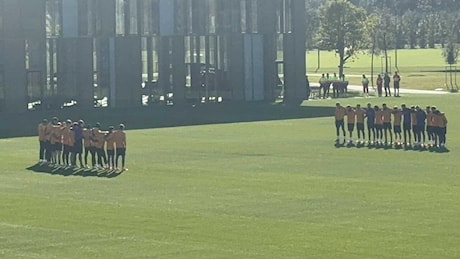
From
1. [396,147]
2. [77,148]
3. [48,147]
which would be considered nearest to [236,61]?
[396,147]

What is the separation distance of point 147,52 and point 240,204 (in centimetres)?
4257

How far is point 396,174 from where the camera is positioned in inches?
1410

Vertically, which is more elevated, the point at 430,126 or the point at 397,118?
the point at 397,118

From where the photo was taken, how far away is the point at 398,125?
147 ft

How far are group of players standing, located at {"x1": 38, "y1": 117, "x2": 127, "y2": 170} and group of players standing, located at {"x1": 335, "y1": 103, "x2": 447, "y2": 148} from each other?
986cm

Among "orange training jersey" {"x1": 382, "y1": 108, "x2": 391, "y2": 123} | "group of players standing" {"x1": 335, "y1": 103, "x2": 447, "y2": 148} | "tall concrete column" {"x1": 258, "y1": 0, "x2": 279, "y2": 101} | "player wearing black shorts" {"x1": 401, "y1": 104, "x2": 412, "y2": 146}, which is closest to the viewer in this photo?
"group of players standing" {"x1": 335, "y1": 103, "x2": 447, "y2": 148}

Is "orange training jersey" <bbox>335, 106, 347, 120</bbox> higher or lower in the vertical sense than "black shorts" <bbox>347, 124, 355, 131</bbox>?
higher

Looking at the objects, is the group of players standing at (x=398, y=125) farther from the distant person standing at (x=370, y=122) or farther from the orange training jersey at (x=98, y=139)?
the orange training jersey at (x=98, y=139)

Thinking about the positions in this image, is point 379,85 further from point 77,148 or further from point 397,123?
point 77,148

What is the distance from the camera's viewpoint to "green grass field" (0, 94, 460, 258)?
24438 mm

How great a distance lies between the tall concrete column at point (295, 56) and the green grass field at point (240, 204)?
1171 inches

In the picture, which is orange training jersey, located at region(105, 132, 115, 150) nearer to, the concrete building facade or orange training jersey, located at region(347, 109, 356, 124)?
orange training jersey, located at region(347, 109, 356, 124)

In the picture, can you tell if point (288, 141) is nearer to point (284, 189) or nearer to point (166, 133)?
point (166, 133)

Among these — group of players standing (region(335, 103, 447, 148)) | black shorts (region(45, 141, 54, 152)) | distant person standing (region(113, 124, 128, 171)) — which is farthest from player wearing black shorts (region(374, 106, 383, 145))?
black shorts (region(45, 141, 54, 152))
